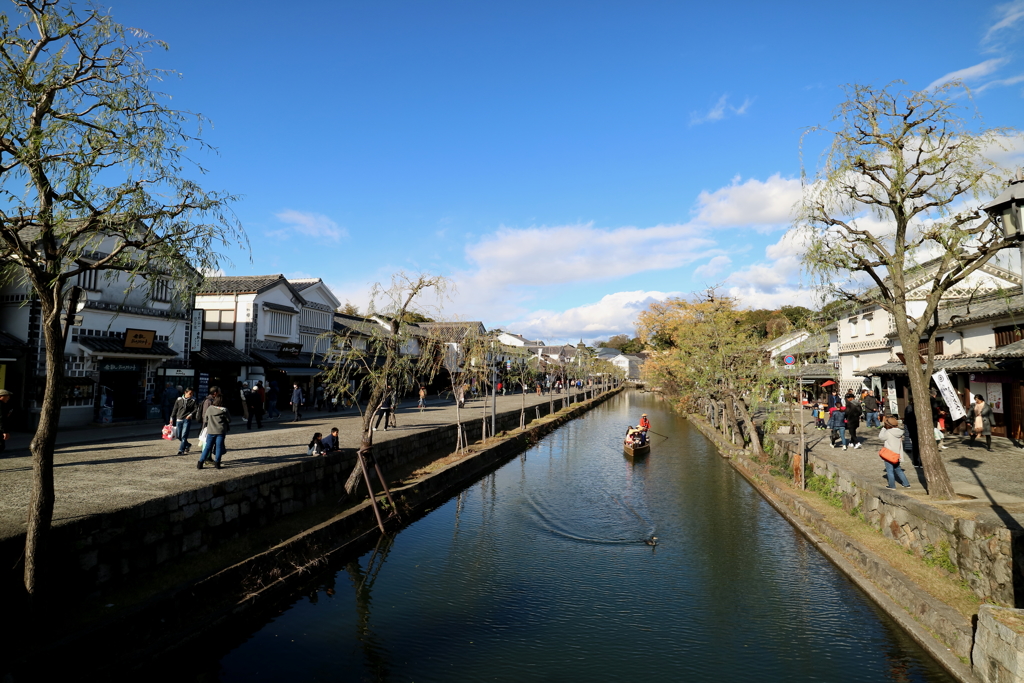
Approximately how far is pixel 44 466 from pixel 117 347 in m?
20.4

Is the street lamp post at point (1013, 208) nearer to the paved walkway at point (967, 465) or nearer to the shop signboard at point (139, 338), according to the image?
the paved walkway at point (967, 465)

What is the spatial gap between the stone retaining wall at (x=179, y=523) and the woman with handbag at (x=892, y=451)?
1288cm

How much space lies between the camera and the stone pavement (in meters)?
11.6

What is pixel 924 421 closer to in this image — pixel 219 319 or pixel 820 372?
pixel 219 319

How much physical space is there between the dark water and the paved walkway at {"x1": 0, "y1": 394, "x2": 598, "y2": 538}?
10.6 ft

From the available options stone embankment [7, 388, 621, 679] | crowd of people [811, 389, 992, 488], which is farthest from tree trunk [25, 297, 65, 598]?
crowd of people [811, 389, 992, 488]

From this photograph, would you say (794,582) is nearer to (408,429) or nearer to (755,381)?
(755,381)

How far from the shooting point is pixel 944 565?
9258 millimetres

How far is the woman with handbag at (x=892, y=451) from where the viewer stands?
11.8m

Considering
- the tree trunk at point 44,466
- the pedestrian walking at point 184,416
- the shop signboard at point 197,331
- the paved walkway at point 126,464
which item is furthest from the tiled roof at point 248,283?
the tree trunk at point 44,466

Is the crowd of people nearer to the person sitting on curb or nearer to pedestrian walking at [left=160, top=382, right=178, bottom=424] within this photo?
the person sitting on curb

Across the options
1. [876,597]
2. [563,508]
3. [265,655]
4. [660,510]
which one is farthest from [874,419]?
[265,655]

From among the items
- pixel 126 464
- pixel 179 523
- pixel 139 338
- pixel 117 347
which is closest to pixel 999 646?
pixel 179 523

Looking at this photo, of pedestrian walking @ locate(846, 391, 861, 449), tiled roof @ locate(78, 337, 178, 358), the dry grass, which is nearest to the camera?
the dry grass
